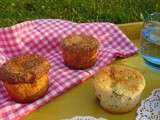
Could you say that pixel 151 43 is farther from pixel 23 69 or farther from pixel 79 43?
pixel 23 69

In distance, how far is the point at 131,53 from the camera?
1.25 meters

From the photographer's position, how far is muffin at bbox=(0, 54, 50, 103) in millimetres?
985

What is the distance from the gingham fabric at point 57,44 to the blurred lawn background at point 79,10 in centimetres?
47

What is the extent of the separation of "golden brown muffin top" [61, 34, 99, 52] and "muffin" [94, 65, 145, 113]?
0.41 ft

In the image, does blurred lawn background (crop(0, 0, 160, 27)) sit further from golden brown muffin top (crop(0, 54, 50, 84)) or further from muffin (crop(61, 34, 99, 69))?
golden brown muffin top (crop(0, 54, 50, 84))

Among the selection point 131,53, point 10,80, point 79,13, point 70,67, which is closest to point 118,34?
point 131,53

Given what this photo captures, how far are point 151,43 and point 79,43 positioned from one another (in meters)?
0.20

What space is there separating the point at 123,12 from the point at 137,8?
0.30ft

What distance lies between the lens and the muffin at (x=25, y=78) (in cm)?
98

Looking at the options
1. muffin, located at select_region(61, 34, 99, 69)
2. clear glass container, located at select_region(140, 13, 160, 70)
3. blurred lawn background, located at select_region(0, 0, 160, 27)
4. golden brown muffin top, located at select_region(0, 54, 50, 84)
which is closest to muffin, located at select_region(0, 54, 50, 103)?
golden brown muffin top, located at select_region(0, 54, 50, 84)

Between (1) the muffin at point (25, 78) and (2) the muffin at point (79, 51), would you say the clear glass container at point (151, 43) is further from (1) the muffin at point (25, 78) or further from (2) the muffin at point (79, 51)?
(1) the muffin at point (25, 78)

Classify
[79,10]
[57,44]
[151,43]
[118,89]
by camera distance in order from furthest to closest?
[79,10]
[57,44]
[151,43]
[118,89]

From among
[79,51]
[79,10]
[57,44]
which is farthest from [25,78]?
[79,10]

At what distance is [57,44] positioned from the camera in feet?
4.20
